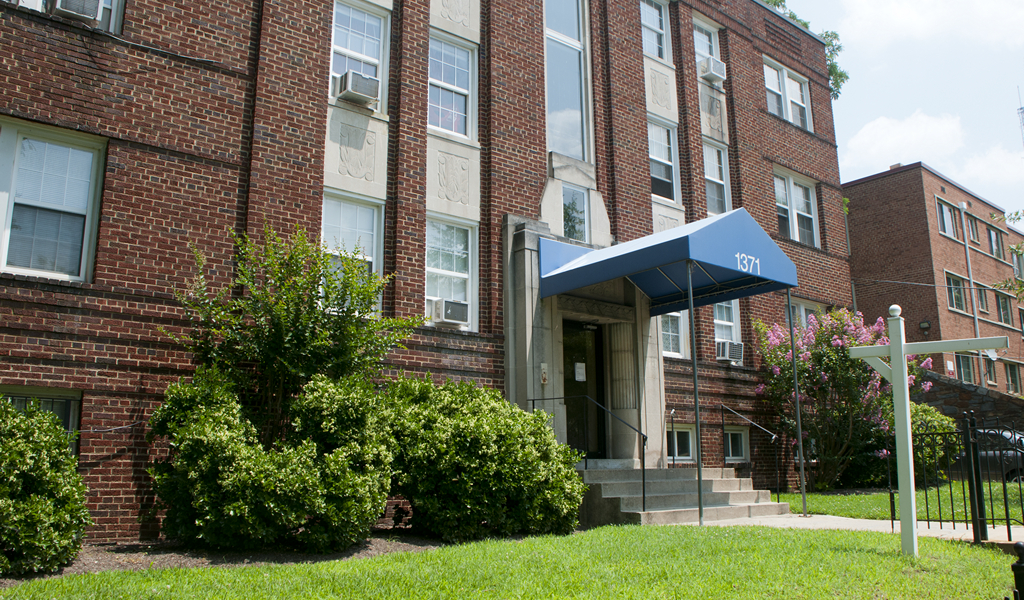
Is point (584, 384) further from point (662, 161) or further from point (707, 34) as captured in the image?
point (707, 34)

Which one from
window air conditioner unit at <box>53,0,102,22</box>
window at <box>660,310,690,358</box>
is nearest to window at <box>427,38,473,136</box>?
window air conditioner unit at <box>53,0,102,22</box>

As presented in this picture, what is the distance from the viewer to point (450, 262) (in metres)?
12.3

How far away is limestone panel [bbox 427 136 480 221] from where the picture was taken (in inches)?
481

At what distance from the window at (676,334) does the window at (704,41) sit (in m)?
6.46

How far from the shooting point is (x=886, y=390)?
16.2 meters

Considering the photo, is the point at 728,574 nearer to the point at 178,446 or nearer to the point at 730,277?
the point at 178,446

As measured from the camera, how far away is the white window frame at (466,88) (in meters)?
12.8

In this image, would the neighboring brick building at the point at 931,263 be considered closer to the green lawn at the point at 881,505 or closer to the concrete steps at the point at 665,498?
the green lawn at the point at 881,505

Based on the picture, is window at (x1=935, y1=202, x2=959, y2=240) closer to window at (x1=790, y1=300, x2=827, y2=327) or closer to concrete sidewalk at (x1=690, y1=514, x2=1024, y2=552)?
window at (x1=790, y1=300, x2=827, y2=327)

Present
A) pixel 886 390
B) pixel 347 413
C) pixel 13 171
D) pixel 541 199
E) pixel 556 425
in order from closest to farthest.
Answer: pixel 347 413
pixel 13 171
pixel 556 425
pixel 541 199
pixel 886 390

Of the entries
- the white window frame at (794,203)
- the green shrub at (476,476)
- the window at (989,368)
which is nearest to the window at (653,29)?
the white window frame at (794,203)

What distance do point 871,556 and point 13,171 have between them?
10.2 meters

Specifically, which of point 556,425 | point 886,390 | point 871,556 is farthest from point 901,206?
point 871,556

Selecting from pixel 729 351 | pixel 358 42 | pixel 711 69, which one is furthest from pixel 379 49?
pixel 729 351
